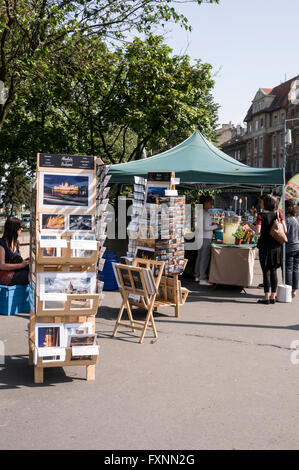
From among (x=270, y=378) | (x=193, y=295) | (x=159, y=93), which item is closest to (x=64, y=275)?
(x=270, y=378)

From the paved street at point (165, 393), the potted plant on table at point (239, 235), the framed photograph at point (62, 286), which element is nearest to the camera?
the paved street at point (165, 393)

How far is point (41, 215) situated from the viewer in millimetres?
4941

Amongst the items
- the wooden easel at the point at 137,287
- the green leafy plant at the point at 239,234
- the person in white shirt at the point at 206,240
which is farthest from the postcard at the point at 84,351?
the person in white shirt at the point at 206,240

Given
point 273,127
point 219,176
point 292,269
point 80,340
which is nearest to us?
point 80,340

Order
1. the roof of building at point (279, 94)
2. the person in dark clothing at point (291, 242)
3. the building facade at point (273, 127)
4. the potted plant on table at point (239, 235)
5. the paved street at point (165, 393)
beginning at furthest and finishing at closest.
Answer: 1. the roof of building at point (279, 94)
2. the building facade at point (273, 127)
3. the potted plant on table at point (239, 235)
4. the person in dark clothing at point (291, 242)
5. the paved street at point (165, 393)

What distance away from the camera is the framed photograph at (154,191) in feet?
26.2

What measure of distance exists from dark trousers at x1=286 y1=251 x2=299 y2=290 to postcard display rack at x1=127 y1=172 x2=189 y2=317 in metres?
2.85

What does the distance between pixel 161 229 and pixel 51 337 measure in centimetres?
323

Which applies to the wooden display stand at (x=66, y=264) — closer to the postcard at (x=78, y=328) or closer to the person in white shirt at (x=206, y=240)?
the postcard at (x=78, y=328)

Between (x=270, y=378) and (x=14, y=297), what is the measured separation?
4.42 m

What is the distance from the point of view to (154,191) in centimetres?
801

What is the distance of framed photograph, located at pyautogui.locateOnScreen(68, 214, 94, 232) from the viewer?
5.04 metres

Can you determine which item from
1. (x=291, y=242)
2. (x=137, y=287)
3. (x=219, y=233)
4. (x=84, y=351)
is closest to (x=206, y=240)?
(x=219, y=233)

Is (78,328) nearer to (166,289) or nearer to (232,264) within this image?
(166,289)
